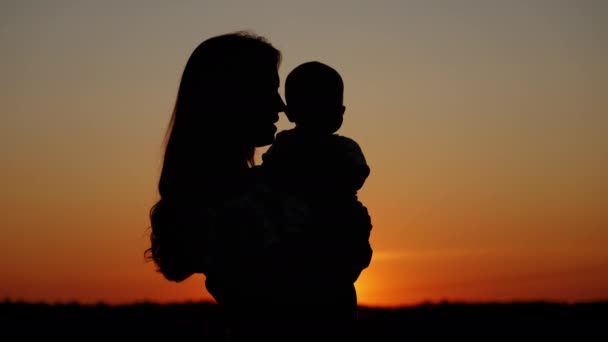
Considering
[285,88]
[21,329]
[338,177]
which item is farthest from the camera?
[21,329]

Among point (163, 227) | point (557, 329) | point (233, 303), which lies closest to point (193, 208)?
point (163, 227)

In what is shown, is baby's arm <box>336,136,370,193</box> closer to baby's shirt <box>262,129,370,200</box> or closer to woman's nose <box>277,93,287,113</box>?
baby's shirt <box>262,129,370,200</box>

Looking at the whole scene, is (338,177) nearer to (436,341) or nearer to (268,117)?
(268,117)

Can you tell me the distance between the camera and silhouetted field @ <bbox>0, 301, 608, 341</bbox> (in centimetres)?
1539

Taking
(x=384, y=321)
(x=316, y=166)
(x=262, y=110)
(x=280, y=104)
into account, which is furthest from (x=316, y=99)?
(x=384, y=321)

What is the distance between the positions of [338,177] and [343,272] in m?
0.47

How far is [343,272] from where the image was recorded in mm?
4551

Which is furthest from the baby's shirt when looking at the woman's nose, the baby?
the woman's nose

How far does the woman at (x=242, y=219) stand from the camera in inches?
172

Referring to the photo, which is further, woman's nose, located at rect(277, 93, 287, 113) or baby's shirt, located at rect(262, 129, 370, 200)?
woman's nose, located at rect(277, 93, 287, 113)

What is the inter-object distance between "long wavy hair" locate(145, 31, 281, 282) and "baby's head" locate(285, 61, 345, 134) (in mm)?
195

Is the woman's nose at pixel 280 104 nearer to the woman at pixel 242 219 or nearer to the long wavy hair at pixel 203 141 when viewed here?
the woman at pixel 242 219

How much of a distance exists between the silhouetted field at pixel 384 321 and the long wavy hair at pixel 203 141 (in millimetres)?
10419

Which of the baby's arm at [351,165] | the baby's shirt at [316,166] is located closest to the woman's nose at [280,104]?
the baby's shirt at [316,166]
